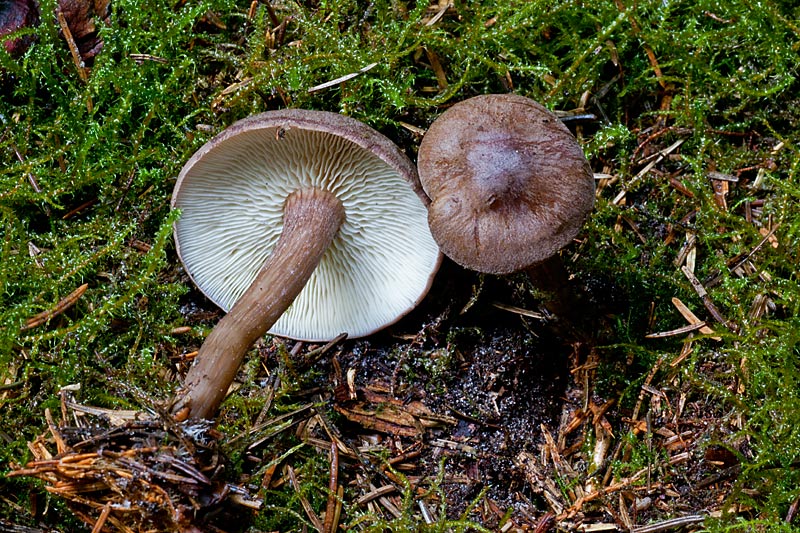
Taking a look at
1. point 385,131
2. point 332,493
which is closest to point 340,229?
point 385,131

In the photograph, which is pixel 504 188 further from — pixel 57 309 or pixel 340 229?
pixel 57 309

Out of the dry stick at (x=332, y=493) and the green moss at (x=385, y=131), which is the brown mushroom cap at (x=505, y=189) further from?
the dry stick at (x=332, y=493)

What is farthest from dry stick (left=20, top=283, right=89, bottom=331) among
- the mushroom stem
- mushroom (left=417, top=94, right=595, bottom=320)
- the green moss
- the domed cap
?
mushroom (left=417, top=94, right=595, bottom=320)

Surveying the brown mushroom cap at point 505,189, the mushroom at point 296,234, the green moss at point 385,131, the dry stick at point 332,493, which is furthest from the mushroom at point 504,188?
the dry stick at point 332,493

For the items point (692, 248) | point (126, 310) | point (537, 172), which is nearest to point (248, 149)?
point (126, 310)

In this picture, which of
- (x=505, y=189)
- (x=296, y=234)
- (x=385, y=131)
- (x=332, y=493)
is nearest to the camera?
(x=505, y=189)

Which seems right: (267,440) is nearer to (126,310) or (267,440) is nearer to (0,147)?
(126,310)
